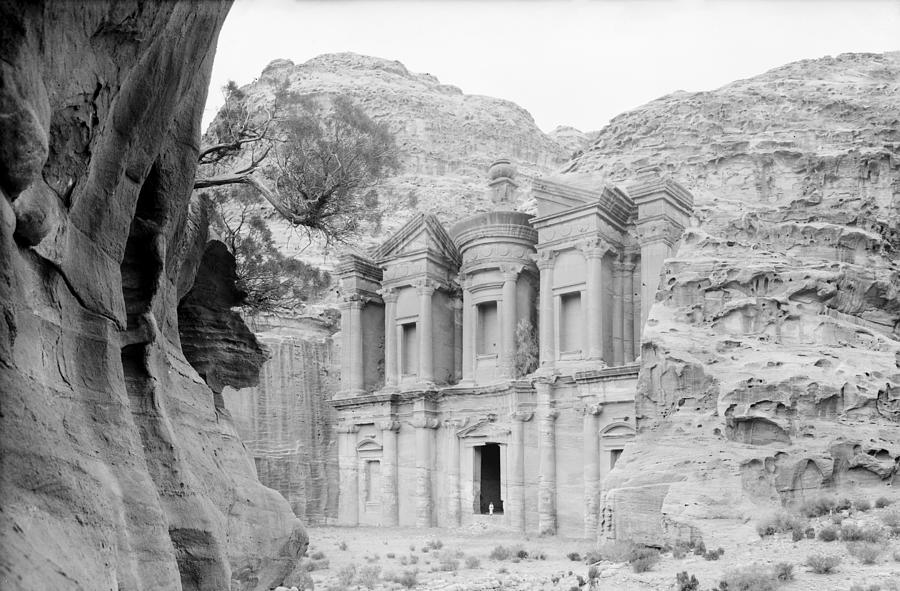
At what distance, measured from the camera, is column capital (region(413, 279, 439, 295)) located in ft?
102

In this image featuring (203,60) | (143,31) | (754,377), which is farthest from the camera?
(754,377)

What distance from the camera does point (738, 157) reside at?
25.6 meters

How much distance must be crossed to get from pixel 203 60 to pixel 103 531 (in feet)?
10.9

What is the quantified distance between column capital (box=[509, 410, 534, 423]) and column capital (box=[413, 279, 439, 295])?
6.70m

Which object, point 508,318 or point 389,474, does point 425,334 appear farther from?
point 389,474

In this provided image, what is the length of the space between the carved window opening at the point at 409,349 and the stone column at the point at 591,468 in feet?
28.8

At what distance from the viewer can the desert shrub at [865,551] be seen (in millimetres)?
10750

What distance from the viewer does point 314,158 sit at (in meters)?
11.9

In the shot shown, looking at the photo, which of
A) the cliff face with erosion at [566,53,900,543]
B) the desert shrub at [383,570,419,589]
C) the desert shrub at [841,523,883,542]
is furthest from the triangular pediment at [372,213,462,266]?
the desert shrub at [841,523,883,542]

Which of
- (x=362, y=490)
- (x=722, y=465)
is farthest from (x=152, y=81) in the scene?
(x=362, y=490)

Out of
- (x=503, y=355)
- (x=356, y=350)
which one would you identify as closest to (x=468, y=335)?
(x=503, y=355)

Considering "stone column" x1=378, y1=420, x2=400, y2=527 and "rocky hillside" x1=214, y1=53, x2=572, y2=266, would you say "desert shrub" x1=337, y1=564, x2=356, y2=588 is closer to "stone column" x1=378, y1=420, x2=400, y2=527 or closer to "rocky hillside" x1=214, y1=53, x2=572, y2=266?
"stone column" x1=378, y1=420, x2=400, y2=527

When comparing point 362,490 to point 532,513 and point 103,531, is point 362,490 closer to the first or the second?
point 532,513

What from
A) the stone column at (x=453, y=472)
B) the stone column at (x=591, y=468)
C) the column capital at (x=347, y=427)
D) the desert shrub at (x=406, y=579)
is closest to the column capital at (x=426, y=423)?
the stone column at (x=453, y=472)
